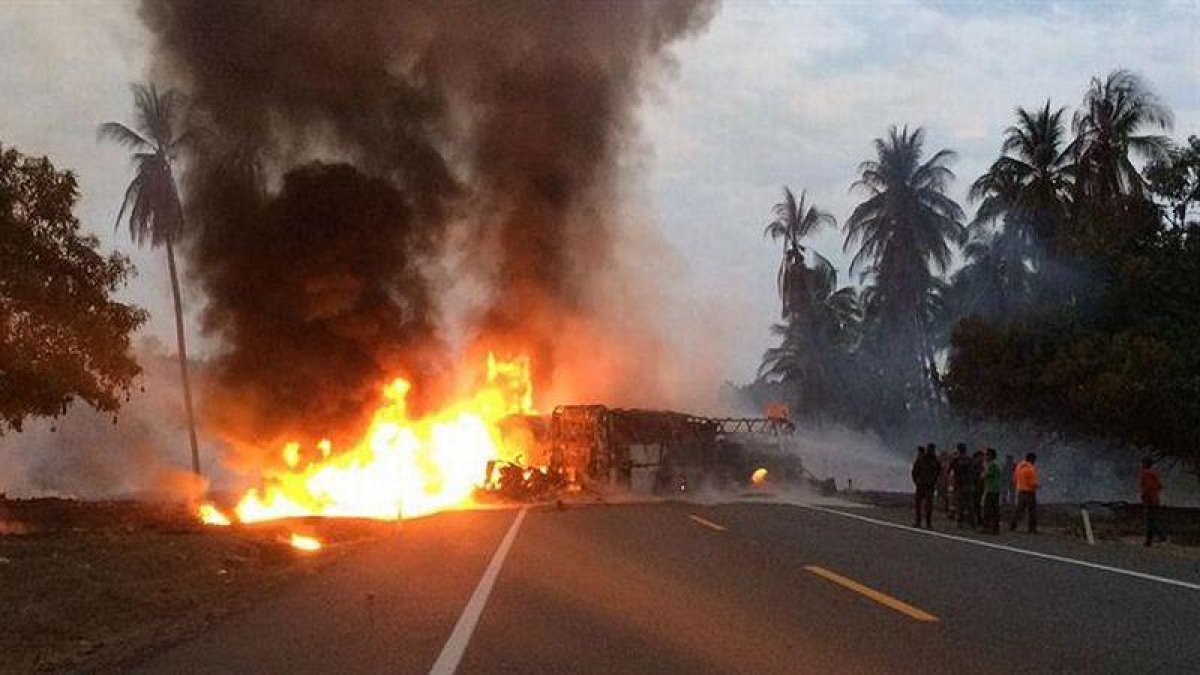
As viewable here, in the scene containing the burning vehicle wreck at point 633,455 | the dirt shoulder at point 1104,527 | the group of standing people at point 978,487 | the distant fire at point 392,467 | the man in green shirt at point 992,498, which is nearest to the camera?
the dirt shoulder at point 1104,527

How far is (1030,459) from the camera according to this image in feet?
70.1

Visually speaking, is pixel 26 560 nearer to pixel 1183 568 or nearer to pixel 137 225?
pixel 1183 568

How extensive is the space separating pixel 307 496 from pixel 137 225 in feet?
52.3

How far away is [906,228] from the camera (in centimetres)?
4978

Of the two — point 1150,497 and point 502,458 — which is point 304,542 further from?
point 502,458

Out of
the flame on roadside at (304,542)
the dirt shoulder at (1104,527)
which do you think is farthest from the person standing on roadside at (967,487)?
the flame on roadside at (304,542)

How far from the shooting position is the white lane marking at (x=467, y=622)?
7686 mm

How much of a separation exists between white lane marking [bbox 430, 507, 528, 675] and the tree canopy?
32.9ft

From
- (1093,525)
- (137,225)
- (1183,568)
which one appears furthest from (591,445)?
(1183,568)

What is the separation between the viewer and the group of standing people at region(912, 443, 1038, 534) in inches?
827

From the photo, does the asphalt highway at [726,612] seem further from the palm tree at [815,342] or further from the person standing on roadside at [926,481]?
the palm tree at [815,342]

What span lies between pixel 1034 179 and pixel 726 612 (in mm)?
33841

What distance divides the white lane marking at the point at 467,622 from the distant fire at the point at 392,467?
615 inches

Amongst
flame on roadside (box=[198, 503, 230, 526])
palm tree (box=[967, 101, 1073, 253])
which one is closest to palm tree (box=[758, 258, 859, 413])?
palm tree (box=[967, 101, 1073, 253])
